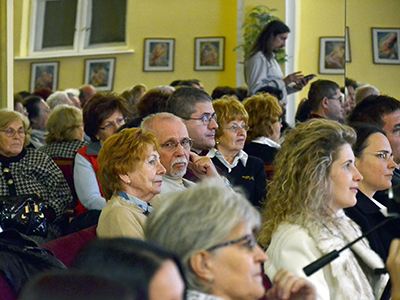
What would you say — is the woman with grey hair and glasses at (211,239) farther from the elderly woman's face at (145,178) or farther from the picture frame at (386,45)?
the picture frame at (386,45)

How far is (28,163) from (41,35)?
3839 mm

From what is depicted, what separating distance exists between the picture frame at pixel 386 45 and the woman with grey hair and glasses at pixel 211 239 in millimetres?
3941

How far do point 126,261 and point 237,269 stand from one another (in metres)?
0.64

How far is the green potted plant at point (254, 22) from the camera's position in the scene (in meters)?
7.96

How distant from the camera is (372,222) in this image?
3.12 meters

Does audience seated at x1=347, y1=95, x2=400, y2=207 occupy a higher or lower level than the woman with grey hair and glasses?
higher

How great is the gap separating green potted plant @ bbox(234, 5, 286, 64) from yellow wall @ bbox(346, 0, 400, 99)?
7.67ft

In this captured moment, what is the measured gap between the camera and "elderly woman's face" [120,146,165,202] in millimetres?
3074

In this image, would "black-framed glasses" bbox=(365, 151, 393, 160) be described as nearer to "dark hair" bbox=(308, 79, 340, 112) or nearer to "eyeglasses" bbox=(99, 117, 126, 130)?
"eyeglasses" bbox=(99, 117, 126, 130)

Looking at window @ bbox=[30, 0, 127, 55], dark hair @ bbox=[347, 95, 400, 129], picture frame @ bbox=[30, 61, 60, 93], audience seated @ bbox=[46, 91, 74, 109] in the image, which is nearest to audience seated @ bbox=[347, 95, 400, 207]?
dark hair @ bbox=[347, 95, 400, 129]

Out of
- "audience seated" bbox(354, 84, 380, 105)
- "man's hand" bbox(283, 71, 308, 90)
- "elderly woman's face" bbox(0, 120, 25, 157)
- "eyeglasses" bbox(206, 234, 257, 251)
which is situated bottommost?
"eyeglasses" bbox(206, 234, 257, 251)

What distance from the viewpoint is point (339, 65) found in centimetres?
789

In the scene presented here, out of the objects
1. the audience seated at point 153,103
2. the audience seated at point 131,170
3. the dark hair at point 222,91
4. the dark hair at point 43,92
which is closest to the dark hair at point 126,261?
the audience seated at point 131,170

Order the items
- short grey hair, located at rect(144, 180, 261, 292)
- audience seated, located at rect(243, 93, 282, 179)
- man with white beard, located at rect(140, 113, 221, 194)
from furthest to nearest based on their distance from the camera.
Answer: audience seated, located at rect(243, 93, 282, 179), man with white beard, located at rect(140, 113, 221, 194), short grey hair, located at rect(144, 180, 261, 292)
